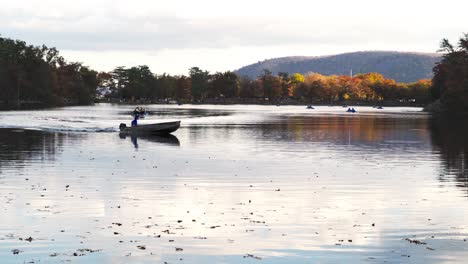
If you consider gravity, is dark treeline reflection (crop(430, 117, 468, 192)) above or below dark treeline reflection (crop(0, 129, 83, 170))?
below

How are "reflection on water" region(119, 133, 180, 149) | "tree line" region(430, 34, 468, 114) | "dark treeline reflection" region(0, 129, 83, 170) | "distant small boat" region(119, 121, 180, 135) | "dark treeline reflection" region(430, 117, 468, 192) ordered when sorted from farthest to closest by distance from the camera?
"tree line" region(430, 34, 468, 114)
"distant small boat" region(119, 121, 180, 135)
"reflection on water" region(119, 133, 180, 149)
"dark treeline reflection" region(0, 129, 83, 170)
"dark treeline reflection" region(430, 117, 468, 192)

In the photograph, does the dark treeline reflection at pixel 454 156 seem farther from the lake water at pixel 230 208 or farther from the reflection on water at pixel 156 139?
the reflection on water at pixel 156 139

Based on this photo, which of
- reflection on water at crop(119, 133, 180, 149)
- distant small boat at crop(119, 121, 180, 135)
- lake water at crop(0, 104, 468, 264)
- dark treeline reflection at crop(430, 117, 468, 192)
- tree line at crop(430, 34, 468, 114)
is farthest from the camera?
tree line at crop(430, 34, 468, 114)

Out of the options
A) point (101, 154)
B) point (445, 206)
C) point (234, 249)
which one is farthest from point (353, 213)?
point (101, 154)

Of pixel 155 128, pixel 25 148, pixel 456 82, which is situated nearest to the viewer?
pixel 25 148

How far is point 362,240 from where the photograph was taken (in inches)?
750

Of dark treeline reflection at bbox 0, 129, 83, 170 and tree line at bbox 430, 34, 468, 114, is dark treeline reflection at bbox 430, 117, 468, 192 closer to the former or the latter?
dark treeline reflection at bbox 0, 129, 83, 170

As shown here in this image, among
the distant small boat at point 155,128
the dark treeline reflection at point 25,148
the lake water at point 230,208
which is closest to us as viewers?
the lake water at point 230,208

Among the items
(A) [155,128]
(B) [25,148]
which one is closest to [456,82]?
(A) [155,128]

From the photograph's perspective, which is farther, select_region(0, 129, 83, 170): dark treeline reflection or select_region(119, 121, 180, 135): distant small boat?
select_region(119, 121, 180, 135): distant small boat

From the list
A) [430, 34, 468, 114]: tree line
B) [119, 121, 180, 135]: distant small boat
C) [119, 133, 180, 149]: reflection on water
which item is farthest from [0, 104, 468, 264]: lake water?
[430, 34, 468, 114]: tree line

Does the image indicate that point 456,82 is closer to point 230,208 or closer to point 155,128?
point 155,128

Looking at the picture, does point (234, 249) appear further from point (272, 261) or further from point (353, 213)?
point (353, 213)

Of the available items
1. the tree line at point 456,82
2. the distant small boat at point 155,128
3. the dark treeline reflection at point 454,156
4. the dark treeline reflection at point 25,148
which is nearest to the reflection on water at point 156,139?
the distant small boat at point 155,128
